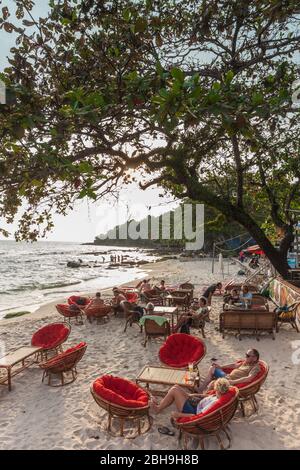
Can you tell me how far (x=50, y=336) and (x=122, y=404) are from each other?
14.5 feet

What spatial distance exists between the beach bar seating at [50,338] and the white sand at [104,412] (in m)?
0.63

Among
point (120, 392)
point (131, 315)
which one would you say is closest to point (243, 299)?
point (131, 315)

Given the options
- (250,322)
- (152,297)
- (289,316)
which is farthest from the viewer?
(152,297)

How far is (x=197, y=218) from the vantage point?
2048 inches

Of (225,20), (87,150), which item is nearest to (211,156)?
(225,20)

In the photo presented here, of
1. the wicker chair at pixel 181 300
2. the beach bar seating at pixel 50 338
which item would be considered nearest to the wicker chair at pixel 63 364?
the beach bar seating at pixel 50 338

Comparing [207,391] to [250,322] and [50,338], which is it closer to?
[250,322]

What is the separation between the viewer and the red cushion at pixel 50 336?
873 centimetres

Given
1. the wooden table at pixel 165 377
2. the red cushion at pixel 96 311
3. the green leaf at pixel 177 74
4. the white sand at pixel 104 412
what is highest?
the green leaf at pixel 177 74

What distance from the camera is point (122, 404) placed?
512cm

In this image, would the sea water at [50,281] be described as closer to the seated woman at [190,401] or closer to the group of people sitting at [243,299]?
the group of people sitting at [243,299]

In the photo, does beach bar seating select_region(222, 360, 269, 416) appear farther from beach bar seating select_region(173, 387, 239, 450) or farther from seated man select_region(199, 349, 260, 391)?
beach bar seating select_region(173, 387, 239, 450)

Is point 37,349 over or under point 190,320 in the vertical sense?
under

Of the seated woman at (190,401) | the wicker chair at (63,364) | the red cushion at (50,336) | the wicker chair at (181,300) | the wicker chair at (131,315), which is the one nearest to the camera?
the seated woman at (190,401)
